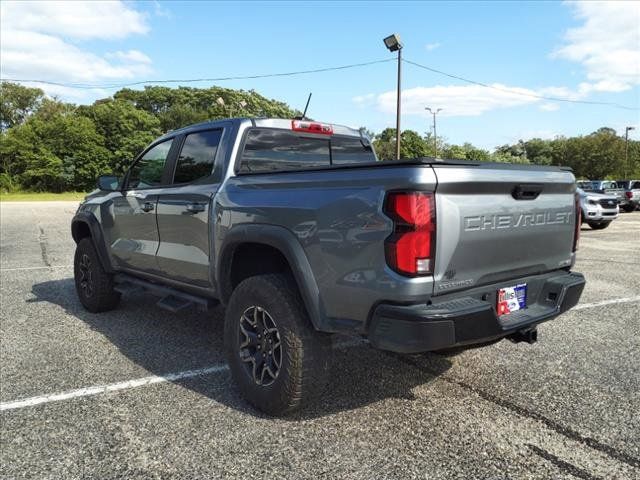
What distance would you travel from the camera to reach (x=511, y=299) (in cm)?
288

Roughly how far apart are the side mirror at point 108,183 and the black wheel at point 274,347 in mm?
2469

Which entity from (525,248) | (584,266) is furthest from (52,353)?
(584,266)

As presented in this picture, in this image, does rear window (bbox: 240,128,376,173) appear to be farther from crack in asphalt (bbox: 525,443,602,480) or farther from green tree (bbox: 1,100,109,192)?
green tree (bbox: 1,100,109,192)

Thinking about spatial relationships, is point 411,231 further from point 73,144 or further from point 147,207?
point 73,144

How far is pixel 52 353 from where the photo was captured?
14.0 feet

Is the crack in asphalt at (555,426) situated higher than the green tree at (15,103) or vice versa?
the green tree at (15,103)

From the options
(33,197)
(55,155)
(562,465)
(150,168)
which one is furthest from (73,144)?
(562,465)

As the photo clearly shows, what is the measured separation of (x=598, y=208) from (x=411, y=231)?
15309 mm

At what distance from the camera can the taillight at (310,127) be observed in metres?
4.07

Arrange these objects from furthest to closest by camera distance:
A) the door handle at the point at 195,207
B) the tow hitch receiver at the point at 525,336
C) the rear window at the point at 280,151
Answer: the rear window at the point at 280,151 < the door handle at the point at 195,207 < the tow hitch receiver at the point at 525,336

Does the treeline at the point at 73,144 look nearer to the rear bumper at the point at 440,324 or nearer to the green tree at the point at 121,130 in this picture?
the green tree at the point at 121,130

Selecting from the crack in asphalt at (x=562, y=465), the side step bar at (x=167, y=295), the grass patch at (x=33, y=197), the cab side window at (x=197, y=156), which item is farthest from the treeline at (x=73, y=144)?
the crack in asphalt at (x=562, y=465)

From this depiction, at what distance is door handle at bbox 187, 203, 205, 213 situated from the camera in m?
3.68

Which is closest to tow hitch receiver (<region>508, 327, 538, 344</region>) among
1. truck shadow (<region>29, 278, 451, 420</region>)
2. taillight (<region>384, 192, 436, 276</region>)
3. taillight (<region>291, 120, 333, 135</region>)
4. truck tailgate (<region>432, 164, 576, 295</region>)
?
truck tailgate (<region>432, 164, 576, 295</region>)
